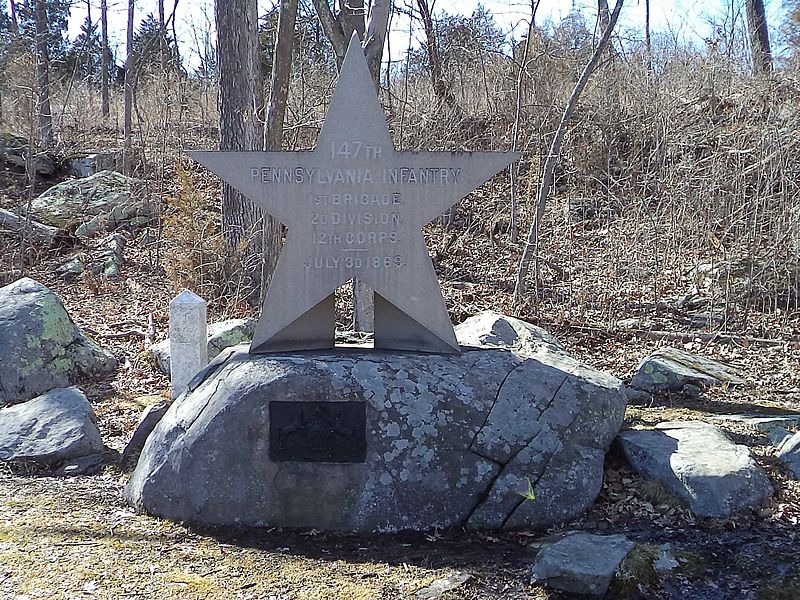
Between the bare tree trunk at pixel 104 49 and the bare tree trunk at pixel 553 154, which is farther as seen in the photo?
the bare tree trunk at pixel 104 49

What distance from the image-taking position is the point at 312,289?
4.57 meters

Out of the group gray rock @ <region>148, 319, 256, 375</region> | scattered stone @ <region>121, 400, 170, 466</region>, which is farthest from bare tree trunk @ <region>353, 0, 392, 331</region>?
scattered stone @ <region>121, 400, 170, 466</region>

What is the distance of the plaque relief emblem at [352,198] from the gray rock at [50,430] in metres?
1.59

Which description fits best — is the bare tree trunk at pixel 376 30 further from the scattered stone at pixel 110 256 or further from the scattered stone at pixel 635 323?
the scattered stone at pixel 110 256

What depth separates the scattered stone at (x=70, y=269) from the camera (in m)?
11.9

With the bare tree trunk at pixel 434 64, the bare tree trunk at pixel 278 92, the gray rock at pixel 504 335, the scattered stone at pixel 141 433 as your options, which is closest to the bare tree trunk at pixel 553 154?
the gray rock at pixel 504 335

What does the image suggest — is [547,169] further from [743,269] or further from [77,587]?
[77,587]

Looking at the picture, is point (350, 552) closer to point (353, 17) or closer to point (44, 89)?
point (353, 17)

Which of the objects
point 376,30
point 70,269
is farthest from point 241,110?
point 70,269

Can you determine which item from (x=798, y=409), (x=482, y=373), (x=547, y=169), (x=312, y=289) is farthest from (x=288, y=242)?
(x=547, y=169)

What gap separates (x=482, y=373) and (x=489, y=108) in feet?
30.2

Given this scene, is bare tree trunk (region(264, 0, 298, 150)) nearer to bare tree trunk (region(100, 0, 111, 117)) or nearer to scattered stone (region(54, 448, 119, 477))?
scattered stone (region(54, 448, 119, 477))

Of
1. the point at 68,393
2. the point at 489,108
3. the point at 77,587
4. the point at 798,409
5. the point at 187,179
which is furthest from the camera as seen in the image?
the point at 489,108

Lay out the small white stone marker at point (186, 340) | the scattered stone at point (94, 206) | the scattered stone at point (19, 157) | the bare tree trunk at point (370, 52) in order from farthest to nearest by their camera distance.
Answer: the scattered stone at point (19, 157) < the scattered stone at point (94, 206) < the bare tree trunk at point (370, 52) < the small white stone marker at point (186, 340)
